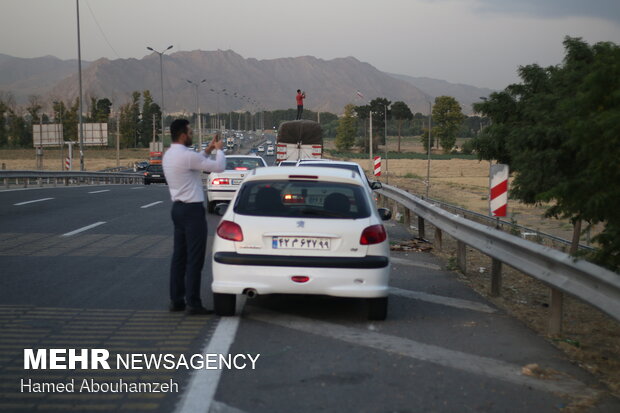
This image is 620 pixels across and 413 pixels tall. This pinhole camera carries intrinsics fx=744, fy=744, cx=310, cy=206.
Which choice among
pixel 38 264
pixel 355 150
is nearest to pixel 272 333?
pixel 38 264

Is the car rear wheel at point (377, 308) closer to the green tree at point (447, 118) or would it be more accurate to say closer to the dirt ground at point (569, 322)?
the dirt ground at point (569, 322)

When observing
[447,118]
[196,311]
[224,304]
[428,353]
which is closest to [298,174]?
[224,304]

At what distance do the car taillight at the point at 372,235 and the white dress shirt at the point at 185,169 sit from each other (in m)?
1.66

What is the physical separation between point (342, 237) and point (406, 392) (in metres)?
2.40

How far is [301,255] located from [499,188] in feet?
19.0

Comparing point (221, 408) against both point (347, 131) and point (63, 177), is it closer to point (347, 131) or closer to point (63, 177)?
point (63, 177)

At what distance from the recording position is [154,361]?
5801 millimetres

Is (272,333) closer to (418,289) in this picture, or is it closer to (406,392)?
(406,392)

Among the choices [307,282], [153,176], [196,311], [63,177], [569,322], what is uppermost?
[307,282]

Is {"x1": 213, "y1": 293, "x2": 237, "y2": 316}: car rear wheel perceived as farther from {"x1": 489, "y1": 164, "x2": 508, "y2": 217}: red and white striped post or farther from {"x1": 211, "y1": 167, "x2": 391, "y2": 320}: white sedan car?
{"x1": 489, "y1": 164, "x2": 508, "y2": 217}: red and white striped post

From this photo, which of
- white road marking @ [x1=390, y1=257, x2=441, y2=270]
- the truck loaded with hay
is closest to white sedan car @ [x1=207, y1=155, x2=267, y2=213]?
white road marking @ [x1=390, y1=257, x2=441, y2=270]

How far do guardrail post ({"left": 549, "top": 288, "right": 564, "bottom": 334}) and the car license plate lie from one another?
2238 millimetres

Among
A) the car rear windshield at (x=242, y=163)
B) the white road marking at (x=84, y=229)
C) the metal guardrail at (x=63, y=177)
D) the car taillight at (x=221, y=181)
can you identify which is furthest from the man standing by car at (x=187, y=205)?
the metal guardrail at (x=63, y=177)

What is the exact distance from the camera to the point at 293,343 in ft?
21.3
